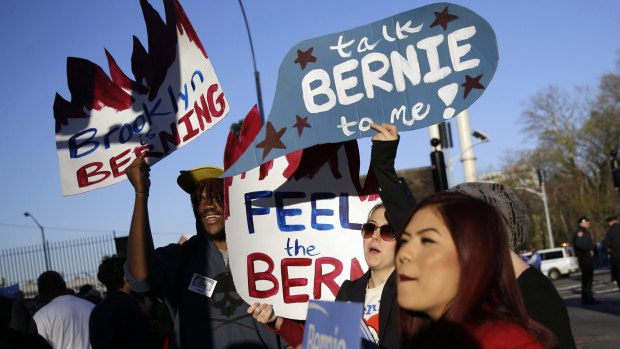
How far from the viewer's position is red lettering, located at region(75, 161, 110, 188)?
13.7 feet

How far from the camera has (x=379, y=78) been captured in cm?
363

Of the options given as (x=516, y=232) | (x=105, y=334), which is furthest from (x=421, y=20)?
(x=105, y=334)

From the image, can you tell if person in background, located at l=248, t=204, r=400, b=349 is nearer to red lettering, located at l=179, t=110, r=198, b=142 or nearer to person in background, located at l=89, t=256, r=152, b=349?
red lettering, located at l=179, t=110, r=198, b=142

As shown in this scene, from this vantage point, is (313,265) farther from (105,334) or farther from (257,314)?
(105,334)

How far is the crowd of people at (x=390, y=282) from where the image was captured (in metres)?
2.02

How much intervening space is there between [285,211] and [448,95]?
1033 mm

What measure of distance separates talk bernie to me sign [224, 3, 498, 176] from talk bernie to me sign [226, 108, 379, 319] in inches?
15.9

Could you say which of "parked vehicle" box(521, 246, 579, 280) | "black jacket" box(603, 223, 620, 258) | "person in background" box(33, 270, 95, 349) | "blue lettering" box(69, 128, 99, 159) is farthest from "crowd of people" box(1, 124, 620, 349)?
"parked vehicle" box(521, 246, 579, 280)

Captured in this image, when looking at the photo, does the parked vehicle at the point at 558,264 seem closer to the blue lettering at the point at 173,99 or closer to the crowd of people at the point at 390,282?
the crowd of people at the point at 390,282

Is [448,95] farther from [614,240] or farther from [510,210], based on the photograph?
[614,240]

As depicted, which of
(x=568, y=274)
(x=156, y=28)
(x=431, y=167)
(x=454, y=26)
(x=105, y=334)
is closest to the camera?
(x=454, y=26)

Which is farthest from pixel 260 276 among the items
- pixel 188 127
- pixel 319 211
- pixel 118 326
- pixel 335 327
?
pixel 335 327

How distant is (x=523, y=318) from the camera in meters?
2.04

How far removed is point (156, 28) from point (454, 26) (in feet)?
5.31
